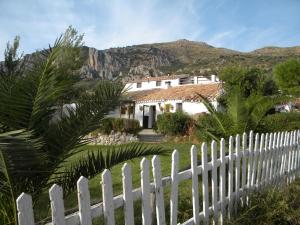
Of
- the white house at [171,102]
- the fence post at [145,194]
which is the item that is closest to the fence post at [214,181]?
the fence post at [145,194]

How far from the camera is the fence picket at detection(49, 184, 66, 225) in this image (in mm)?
2338

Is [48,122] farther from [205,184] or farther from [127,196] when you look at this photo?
[205,184]

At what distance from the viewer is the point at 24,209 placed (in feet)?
7.03

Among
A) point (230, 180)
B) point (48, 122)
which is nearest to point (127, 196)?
point (48, 122)

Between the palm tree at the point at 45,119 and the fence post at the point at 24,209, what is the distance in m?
0.48

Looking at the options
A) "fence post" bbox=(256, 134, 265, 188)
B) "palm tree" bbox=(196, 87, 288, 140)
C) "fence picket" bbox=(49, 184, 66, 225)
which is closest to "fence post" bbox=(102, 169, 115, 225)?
"fence picket" bbox=(49, 184, 66, 225)

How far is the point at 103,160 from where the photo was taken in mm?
3457

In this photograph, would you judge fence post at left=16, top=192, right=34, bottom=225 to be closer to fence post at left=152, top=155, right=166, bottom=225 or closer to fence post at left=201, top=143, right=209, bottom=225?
fence post at left=152, top=155, right=166, bottom=225

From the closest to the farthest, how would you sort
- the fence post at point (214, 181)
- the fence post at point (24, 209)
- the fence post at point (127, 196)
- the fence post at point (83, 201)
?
the fence post at point (24, 209)
the fence post at point (83, 201)
the fence post at point (127, 196)
the fence post at point (214, 181)

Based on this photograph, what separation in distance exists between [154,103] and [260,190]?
95.4ft

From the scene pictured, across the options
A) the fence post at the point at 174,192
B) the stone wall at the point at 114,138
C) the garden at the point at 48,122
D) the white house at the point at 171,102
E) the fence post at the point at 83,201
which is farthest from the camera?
the white house at the point at 171,102

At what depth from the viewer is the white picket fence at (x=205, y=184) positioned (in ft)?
8.46

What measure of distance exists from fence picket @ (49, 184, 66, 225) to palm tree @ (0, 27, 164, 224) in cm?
44

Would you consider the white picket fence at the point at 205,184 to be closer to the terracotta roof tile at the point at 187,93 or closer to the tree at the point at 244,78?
the terracotta roof tile at the point at 187,93
